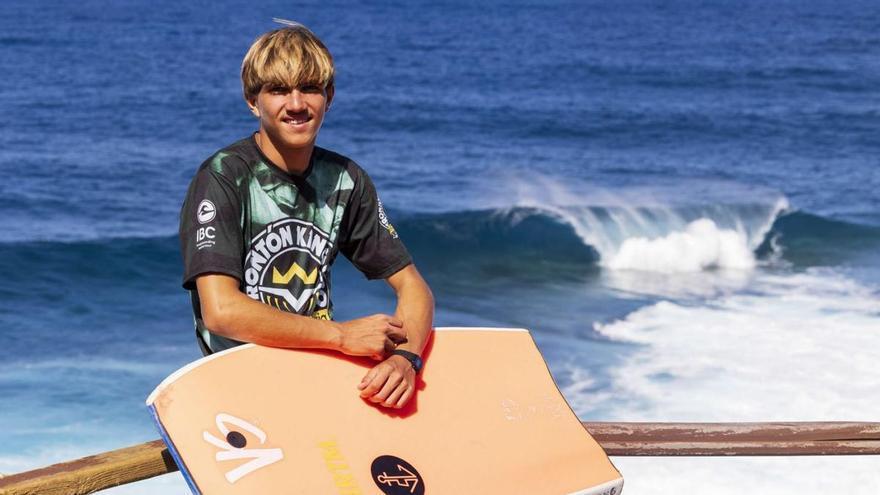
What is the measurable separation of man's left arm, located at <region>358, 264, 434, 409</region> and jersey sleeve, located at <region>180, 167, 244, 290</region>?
0.45 m

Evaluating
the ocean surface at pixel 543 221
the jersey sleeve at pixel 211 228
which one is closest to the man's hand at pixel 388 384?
the jersey sleeve at pixel 211 228

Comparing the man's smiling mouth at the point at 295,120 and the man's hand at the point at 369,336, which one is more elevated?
the man's smiling mouth at the point at 295,120

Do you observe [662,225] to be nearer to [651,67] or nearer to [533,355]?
[533,355]

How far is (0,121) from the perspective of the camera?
21250mm

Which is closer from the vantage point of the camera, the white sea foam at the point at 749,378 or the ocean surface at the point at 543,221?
the white sea foam at the point at 749,378

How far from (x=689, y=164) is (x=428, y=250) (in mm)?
7501

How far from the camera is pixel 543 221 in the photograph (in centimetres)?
1655

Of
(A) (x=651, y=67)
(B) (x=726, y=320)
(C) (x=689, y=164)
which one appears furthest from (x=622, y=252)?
(A) (x=651, y=67)

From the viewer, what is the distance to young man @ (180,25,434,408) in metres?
2.68

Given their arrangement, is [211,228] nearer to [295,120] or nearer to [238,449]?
[295,120]

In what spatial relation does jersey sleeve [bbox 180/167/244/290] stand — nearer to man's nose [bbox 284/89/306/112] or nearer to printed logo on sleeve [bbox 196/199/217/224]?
printed logo on sleeve [bbox 196/199/217/224]

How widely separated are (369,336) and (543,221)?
13.8 meters

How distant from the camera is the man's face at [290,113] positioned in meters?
2.75

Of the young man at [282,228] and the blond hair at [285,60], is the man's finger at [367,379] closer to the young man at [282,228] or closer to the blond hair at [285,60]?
the young man at [282,228]
